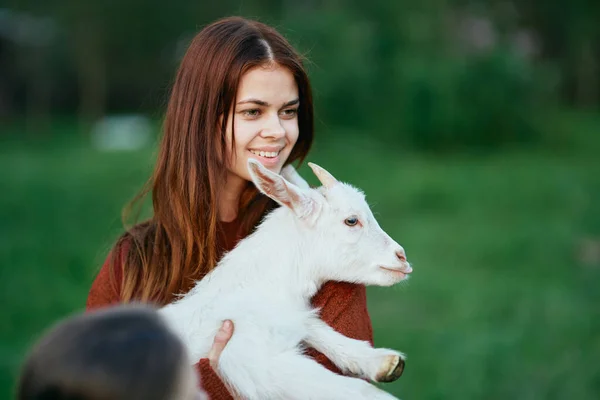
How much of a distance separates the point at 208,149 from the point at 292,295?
64cm

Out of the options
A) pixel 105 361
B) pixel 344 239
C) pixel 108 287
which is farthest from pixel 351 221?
pixel 105 361

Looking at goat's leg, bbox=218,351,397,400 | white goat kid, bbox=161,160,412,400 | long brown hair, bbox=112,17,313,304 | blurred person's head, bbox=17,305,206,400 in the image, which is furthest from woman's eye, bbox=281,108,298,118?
blurred person's head, bbox=17,305,206,400

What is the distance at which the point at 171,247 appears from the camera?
9.28ft

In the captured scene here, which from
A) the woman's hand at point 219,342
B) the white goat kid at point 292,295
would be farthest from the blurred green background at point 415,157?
the woman's hand at point 219,342

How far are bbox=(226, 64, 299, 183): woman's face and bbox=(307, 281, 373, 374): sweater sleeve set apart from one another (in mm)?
497

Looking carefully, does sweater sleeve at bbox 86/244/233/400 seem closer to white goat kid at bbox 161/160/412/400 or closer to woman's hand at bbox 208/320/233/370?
white goat kid at bbox 161/160/412/400

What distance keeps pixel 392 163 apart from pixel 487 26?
8.51 metres

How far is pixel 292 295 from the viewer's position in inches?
101

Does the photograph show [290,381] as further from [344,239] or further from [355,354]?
[344,239]

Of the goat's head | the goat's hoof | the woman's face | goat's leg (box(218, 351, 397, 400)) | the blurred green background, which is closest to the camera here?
goat's leg (box(218, 351, 397, 400))

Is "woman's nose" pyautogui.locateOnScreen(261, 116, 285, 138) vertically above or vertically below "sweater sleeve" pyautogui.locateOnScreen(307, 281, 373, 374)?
above

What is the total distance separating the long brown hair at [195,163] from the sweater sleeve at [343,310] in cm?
45

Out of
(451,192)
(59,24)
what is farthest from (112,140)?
(451,192)

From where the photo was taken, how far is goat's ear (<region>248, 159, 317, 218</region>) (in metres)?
2.47
